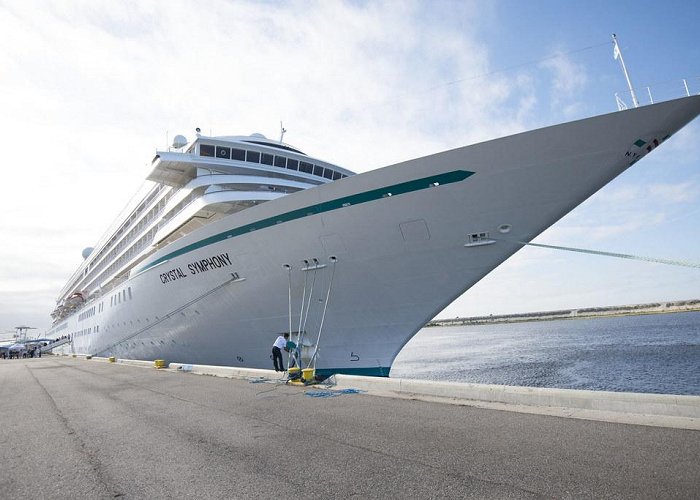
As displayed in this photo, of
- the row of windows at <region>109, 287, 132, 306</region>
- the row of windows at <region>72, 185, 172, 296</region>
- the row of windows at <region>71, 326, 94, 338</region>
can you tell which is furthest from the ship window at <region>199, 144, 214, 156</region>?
the row of windows at <region>71, 326, 94, 338</region>

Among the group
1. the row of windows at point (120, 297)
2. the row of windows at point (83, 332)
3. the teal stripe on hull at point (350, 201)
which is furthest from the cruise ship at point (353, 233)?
the row of windows at point (83, 332)

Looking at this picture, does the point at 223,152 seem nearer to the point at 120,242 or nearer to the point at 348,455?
the point at 348,455

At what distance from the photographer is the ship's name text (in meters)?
11.9

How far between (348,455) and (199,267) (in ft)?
33.3

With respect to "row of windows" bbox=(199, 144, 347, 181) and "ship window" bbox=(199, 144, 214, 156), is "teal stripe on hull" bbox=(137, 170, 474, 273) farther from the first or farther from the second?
"row of windows" bbox=(199, 144, 347, 181)

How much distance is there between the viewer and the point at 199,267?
1278cm

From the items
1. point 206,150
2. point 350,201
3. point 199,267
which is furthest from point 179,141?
point 350,201

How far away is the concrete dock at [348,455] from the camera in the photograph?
10.2 feet

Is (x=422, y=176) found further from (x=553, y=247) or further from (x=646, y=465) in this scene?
(x=646, y=465)

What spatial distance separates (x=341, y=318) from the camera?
10.6m

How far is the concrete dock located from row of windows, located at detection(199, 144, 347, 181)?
35.2 feet

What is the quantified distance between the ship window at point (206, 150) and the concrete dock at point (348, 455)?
1054 cm

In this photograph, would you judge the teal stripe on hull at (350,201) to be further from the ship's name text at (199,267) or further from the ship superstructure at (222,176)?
the ship superstructure at (222,176)

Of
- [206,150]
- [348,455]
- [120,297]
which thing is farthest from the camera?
[120,297]
